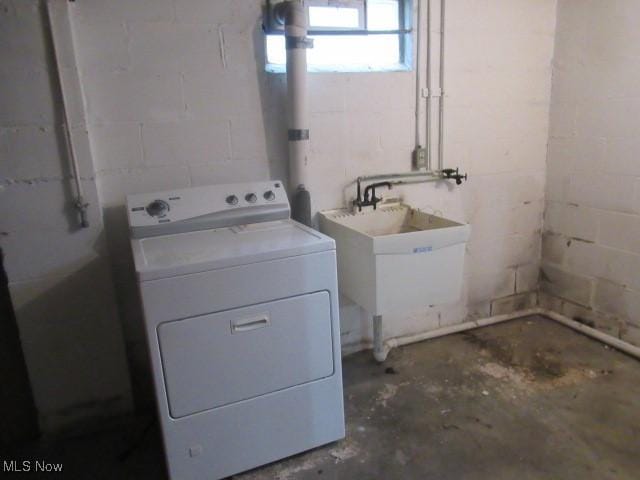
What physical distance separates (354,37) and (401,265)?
1215 millimetres

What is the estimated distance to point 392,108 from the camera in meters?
2.38

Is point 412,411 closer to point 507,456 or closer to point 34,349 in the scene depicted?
point 507,456

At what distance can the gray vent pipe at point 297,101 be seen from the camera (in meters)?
1.97

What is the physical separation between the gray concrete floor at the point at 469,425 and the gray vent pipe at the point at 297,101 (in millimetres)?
952

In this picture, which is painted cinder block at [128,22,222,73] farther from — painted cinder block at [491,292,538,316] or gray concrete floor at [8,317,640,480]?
painted cinder block at [491,292,538,316]

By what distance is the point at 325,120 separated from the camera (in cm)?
226

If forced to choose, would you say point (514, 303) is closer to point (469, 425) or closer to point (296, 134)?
point (469, 425)

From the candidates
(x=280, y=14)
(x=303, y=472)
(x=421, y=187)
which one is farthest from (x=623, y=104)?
(x=303, y=472)

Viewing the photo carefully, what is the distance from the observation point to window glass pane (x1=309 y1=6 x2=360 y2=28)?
2195 millimetres


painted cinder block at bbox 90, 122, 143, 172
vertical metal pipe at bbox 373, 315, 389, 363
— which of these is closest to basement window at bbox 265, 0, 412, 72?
painted cinder block at bbox 90, 122, 143, 172

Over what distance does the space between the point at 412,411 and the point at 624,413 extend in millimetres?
908

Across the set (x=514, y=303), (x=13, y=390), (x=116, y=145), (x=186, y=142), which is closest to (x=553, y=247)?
(x=514, y=303)

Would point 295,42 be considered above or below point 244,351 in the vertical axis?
above

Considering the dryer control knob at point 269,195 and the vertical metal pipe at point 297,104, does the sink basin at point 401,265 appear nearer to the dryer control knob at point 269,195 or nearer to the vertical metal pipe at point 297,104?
the vertical metal pipe at point 297,104
